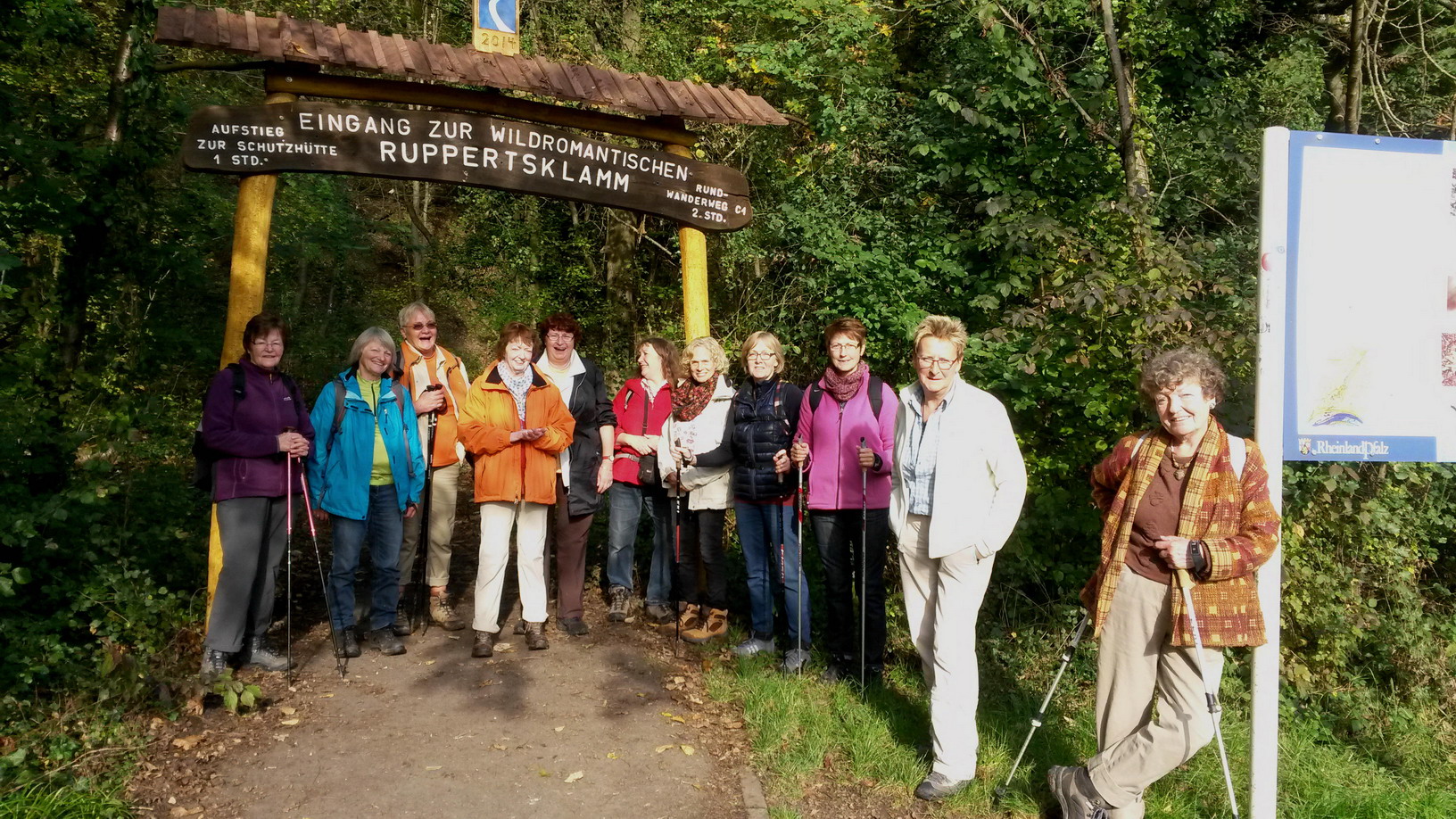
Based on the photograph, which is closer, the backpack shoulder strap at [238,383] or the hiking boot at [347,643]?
the backpack shoulder strap at [238,383]

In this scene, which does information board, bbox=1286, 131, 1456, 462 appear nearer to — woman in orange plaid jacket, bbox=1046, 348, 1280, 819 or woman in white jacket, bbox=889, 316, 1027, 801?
woman in orange plaid jacket, bbox=1046, 348, 1280, 819

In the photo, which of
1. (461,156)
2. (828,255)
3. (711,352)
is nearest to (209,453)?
(461,156)

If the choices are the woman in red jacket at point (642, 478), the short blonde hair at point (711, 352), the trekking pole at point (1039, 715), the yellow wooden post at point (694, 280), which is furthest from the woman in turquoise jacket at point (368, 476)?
the trekking pole at point (1039, 715)

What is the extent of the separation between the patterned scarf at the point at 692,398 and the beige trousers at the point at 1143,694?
2.87 meters

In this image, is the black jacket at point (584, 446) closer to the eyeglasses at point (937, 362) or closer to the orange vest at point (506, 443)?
the orange vest at point (506, 443)

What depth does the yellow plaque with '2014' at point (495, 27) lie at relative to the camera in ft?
19.5

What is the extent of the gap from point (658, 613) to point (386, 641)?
5.72 feet

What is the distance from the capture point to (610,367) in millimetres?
13227

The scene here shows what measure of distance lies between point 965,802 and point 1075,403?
2.54 meters

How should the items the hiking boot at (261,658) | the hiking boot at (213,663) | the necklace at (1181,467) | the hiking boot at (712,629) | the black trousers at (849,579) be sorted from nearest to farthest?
the necklace at (1181,467) < the hiking boot at (213,663) < the black trousers at (849,579) < the hiking boot at (261,658) < the hiking boot at (712,629)

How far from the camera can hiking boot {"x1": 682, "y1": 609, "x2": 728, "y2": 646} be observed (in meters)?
6.27

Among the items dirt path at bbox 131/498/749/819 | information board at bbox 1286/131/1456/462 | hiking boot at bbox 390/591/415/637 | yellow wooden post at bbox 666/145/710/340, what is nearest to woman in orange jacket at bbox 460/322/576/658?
dirt path at bbox 131/498/749/819

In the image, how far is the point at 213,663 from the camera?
509cm

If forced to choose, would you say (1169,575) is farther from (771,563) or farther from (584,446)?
(584,446)
